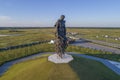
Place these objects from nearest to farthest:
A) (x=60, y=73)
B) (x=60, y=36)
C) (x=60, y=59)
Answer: (x=60, y=73) → (x=60, y=36) → (x=60, y=59)

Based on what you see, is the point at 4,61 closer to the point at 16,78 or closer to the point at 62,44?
the point at 16,78

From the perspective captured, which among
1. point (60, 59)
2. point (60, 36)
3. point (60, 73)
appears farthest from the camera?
point (60, 59)

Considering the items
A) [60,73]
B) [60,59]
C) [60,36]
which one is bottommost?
[60,73]

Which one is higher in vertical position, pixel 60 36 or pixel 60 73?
pixel 60 36

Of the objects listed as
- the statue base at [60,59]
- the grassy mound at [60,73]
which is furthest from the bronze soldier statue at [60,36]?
the grassy mound at [60,73]

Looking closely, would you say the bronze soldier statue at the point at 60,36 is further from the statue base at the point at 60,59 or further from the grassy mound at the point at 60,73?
the grassy mound at the point at 60,73

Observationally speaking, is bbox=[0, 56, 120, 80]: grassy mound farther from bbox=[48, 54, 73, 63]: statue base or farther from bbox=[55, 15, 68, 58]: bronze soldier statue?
bbox=[55, 15, 68, 58]: bronze soldier statue

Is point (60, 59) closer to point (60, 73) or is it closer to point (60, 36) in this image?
point (60, 73)

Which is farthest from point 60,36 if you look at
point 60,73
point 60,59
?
point 60,73

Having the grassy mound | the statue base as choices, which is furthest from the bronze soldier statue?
the grassy mound

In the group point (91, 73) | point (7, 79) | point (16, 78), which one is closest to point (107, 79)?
point (91, 73)

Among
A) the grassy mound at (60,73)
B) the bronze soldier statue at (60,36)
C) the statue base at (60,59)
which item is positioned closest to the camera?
the grassy mound at (60,73)
